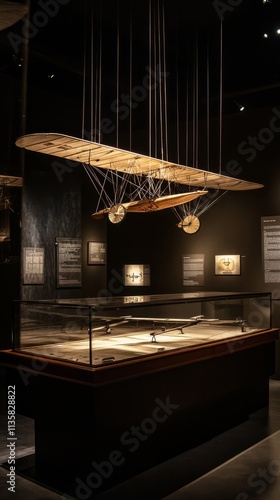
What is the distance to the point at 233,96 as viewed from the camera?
8.67 metres

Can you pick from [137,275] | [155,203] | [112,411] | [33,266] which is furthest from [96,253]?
[112,411]

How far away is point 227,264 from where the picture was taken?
8156mm

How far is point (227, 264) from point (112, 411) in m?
4.75

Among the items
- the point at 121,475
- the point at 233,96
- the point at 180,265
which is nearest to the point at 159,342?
the point at 121,475

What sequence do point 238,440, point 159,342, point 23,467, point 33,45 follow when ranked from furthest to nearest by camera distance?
point 33,45 < point 238,440 < point 159,342 < point 23,467

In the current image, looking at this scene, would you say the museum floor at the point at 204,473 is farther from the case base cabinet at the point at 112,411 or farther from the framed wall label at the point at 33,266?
the framed wall label at the point at 33,266

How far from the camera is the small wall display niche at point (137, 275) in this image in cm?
905

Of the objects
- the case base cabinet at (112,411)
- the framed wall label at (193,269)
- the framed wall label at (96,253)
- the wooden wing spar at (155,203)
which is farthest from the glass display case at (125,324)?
the framed wall label at (96,253)

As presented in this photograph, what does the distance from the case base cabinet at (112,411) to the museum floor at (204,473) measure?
0.12 meters

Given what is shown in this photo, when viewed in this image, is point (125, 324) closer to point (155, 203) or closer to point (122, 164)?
point (155, 203)

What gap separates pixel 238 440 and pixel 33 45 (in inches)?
234

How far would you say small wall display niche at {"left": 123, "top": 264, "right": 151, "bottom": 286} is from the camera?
905 centimetres

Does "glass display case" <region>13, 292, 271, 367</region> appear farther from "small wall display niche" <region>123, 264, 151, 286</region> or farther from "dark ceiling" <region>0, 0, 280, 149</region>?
"small wall display niche" <region>123, 264, 151, 286</region>

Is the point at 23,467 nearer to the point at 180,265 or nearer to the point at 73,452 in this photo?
the point at 73,452
